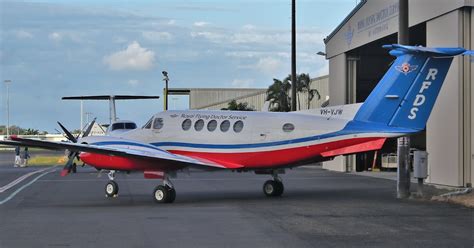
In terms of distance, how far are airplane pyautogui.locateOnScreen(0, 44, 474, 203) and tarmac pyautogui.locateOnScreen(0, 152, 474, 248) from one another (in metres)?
1.12

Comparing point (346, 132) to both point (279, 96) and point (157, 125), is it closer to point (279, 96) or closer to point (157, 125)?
point (157, 125)

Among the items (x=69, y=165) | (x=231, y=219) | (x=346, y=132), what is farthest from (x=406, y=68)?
(x=69, y=165)

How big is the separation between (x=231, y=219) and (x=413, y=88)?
6.82 m

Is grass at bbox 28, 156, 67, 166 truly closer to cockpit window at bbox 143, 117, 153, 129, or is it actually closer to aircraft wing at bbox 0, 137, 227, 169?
cockpit window at bbox 143, 117, 153, 129

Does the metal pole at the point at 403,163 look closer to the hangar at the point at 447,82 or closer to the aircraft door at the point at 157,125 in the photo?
the hangar at the point at 447,82

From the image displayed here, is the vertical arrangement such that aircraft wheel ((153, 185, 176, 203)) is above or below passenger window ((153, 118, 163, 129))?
below

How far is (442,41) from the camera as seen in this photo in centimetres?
2484

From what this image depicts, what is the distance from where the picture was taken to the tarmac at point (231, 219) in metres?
11.8

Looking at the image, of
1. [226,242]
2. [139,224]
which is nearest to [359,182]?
[139,224]

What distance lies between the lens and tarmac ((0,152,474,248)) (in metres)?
11.8

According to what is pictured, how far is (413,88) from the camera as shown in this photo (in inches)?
736

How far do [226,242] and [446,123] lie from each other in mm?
15418

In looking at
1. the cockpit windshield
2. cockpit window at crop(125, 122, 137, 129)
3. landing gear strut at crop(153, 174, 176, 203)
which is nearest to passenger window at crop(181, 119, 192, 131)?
landing gear strut at crop(153, 174, 176, 203)

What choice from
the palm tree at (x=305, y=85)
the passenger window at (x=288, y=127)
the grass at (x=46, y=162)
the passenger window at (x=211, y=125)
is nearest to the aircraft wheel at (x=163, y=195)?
the passenger window at (x=211, y=125)
